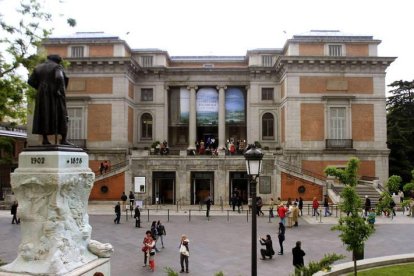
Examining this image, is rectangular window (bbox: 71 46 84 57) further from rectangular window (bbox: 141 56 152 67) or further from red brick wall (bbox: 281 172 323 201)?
red brick wall (bbox: 281 172 323 201)

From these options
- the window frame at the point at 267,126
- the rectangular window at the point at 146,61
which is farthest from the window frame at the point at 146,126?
the window frame at the point at 267,126

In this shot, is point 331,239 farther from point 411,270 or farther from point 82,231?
point 82,231

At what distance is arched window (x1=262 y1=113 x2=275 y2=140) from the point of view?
44188 millimetres

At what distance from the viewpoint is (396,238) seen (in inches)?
808

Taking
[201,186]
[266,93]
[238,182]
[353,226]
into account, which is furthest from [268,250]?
→ [266,93]

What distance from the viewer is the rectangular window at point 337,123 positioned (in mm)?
39281

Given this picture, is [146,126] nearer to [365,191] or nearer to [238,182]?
[238,182]

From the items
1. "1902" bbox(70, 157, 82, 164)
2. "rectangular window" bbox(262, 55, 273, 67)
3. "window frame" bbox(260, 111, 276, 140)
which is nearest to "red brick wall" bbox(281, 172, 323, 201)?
"window frame" bbox(260, 111, 276, 140)

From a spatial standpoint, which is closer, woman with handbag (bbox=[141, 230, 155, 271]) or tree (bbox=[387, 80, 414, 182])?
woman with handbag (bbox=[141, 230, 155, 271])

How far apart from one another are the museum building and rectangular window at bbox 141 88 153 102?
0.11 m

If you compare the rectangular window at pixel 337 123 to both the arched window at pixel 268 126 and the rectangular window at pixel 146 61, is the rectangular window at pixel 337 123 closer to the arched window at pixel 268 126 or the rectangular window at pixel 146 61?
the arched window at pixel 268 126

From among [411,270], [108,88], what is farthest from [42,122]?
[108,88]

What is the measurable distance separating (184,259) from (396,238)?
11562 millimetres

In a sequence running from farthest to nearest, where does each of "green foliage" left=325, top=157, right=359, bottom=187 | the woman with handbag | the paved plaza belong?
the paved plaza < the woman with handbag < "green foliage" left=325, top=157, right=359, bottom=187
